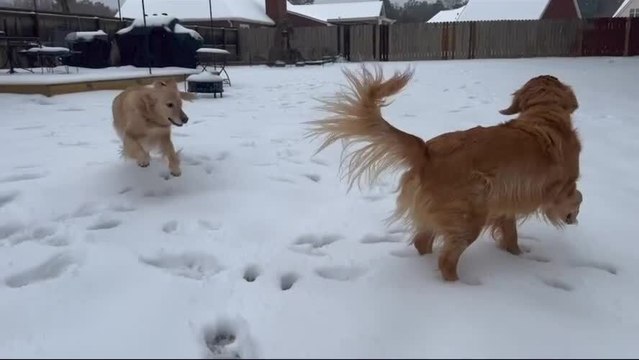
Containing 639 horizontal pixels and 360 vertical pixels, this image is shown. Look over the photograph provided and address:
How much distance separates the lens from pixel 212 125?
6031 mm

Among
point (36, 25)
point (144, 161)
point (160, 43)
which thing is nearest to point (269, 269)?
point (144, 161)

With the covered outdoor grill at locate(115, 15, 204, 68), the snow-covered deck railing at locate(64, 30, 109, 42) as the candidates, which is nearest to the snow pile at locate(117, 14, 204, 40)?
the covered outdoor grill at locate(115, 15, 204, 68)

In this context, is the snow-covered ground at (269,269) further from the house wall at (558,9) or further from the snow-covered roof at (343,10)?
the snow-covered roof at (343,10)

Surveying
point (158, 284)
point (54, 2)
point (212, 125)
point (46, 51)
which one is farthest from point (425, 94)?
point (54, 2)

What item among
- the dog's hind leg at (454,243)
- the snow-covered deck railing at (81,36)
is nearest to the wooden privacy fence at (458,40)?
the snow-covered deck railing at (81,36)

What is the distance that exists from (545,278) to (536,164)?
1.77 feet

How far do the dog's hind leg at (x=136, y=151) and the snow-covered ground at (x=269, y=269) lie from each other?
3.3 inches

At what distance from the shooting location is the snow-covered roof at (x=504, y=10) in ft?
98.7

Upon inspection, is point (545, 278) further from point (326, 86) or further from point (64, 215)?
point (326, 86)

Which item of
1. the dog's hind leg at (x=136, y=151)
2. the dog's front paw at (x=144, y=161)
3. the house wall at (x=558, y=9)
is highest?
the house wall at (x=558, y=9)

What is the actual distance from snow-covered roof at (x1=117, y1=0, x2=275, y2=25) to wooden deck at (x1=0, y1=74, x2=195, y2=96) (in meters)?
20.2

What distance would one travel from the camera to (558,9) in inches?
1182

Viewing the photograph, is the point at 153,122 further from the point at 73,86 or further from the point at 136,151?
the point at 73,86

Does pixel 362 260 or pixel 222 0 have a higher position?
pixel 222 0
